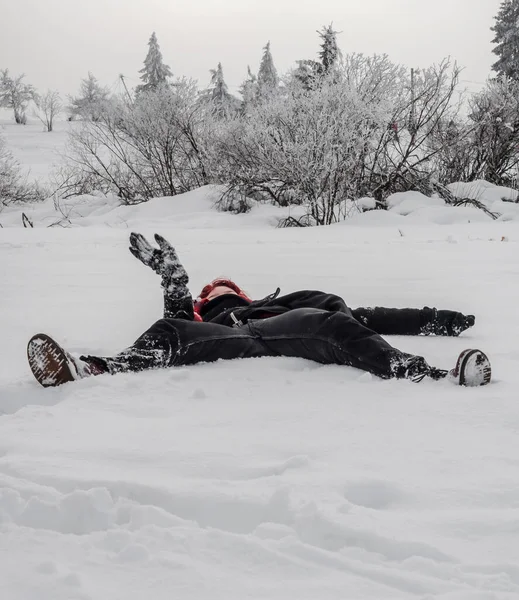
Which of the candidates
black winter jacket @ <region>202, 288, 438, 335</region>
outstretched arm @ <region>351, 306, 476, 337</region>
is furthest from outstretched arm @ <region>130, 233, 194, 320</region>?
outstretched arm @ <region>351, 306, 476, 337</region>

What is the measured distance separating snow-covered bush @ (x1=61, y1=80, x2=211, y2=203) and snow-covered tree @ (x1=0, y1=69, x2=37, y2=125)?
26.3 m

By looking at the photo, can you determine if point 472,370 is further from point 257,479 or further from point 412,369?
point 257,479

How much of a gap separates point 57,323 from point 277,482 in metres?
1.90

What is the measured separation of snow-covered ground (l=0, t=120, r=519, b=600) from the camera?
0.96 meters

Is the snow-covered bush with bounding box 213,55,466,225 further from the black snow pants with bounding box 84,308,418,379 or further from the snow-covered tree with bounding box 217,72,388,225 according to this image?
the black snow pants with bounding box 84,308,418,379

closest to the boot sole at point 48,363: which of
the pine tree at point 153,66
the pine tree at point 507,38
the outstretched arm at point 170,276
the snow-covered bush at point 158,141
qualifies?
the outstretched arm at point 170,276

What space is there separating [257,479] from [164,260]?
4.71ft

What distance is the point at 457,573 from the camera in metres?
0.97

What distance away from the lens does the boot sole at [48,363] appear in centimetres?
193

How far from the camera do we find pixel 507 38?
24.9 meters

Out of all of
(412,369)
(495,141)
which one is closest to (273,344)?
(412,369)

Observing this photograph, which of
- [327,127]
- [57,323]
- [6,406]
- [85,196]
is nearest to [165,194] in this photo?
[85,196]

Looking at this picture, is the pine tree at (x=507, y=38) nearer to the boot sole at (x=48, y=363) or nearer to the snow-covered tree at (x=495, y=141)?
the snow-covered tree at (x=495, y=141)

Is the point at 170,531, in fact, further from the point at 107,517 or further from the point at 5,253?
the point at 5,253
